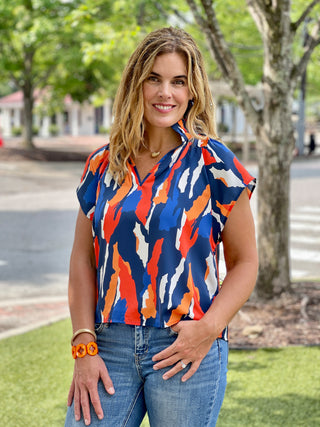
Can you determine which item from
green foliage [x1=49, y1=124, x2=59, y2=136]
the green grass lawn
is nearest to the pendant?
the green grass lawn

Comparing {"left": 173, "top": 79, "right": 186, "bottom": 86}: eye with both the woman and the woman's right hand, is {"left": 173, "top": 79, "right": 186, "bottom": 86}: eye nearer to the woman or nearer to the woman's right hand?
the woman

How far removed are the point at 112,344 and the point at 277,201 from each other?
14.9ft

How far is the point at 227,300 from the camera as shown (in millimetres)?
2166

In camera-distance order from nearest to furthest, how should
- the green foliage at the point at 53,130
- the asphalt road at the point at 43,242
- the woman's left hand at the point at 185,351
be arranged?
the woman's left hand at the point at 185,351 → the asphalt road at the point at 43,242 → the green foliage at the point at 53,130

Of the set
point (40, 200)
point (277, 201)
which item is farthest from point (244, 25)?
point (277, 201)

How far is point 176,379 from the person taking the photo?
6.87 ft

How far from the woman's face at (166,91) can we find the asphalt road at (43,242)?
4.49m

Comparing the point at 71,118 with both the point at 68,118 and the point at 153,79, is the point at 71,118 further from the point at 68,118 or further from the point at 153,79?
the point at 153,79

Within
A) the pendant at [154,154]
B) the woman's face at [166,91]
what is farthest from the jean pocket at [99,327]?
the woman's face at [166,91]

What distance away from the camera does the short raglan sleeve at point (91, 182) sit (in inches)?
92.4

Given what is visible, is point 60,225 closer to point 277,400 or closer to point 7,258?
point 7,258

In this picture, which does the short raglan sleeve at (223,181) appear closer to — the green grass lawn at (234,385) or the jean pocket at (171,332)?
the jean pocket at (171,332)

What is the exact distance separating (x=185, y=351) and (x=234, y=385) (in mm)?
2943

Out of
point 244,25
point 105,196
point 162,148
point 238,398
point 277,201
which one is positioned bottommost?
point 238,398
